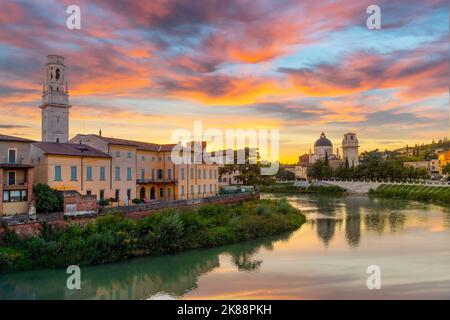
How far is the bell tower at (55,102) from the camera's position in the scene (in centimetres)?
3922

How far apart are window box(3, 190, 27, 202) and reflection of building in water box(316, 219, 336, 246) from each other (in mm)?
18897

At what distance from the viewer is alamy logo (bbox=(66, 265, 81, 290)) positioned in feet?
55.2

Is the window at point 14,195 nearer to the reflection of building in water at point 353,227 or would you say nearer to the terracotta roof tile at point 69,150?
the terracotta roof tile at point 69,150

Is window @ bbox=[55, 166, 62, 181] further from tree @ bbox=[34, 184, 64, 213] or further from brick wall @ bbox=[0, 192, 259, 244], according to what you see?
brick wall @ bbox=[0, 192, 259, 244]

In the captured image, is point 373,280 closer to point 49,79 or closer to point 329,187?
point 49,79

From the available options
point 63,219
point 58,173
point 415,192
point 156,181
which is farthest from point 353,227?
point 415,192

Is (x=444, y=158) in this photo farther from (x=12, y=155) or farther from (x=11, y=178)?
(x=11, y=178)

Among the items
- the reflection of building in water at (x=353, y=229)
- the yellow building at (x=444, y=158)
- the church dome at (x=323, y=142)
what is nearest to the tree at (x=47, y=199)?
the reflection of building in water at (x=353, y=229)

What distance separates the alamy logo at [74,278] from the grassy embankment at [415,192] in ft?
162

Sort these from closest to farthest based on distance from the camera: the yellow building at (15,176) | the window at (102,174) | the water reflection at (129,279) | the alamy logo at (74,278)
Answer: the water reflection at (129,279) < the alamy logo at (74,278) < the yellow building at (15,176) < the window at (102,174)

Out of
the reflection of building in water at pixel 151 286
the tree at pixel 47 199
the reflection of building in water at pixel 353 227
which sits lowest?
the reflection of building in water at pixel 151 286

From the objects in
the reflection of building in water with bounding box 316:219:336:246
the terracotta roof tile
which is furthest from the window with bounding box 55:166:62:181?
the reflection of building in water with bounding box 316:219:336:246
